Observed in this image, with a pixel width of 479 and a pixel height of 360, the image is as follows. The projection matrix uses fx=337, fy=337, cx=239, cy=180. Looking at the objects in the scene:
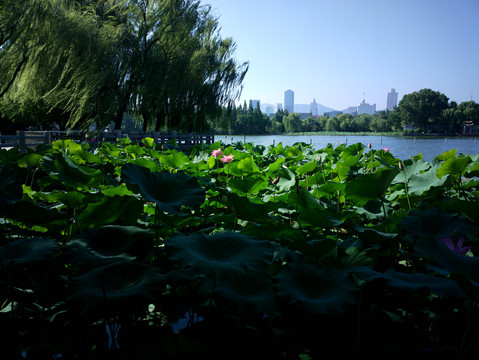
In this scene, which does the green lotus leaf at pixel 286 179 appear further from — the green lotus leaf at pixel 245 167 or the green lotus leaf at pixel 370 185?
the green lotus leaf at pixel 370 185

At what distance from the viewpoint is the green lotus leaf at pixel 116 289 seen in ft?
1.93

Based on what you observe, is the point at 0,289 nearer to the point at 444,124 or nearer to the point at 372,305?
the point at 372,305

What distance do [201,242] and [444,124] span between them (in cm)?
6668

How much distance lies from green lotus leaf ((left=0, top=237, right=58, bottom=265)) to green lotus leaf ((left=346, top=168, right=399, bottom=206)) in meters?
0.91

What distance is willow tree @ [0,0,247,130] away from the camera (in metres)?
8.58

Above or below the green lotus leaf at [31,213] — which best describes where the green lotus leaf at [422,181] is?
above

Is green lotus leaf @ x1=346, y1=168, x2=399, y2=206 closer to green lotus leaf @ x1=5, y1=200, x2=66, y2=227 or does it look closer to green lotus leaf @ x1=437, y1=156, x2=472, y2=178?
A: green lotus leaf @ x1=437, y1=156, x2=472, y2=178

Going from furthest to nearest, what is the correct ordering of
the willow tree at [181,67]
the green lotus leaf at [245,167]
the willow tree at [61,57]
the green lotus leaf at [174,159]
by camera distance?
the willow tree at [181,67]
the willow tree at [61,57]
the green lotus leaf at [174,159]
the green lotus leaf at [245,167]

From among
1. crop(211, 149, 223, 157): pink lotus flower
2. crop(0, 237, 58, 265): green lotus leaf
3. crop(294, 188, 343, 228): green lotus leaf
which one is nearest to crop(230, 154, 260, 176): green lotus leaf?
crop(211, 149, 223, 157): pink lotus flower

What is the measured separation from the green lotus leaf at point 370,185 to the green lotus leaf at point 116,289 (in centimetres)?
75

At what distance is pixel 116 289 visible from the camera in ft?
2.14

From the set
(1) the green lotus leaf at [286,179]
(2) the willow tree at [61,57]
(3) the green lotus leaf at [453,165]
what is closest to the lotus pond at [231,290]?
(3) the green lotus leaf at [453,165]

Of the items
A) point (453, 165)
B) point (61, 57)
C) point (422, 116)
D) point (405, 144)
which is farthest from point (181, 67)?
point (422, 116)

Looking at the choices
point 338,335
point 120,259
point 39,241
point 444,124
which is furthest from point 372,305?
point 444,124
